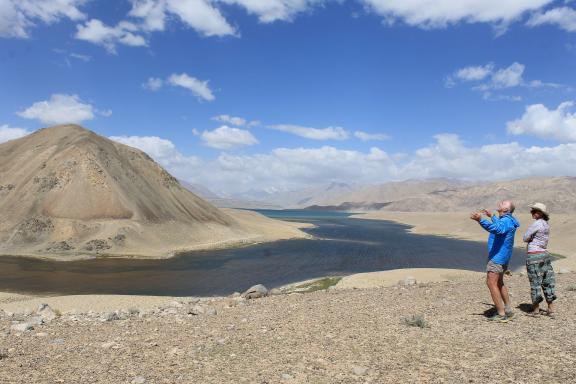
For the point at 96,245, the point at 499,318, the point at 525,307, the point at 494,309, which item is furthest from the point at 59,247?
the point at 499,318

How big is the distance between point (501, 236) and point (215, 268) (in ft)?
126

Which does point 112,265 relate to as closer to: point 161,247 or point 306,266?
point 161,247

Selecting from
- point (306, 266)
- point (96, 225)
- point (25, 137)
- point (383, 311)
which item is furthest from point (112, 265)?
point (25, 137)

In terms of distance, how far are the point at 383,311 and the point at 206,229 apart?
203ft

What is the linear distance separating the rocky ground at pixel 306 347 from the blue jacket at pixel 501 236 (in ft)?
4.88

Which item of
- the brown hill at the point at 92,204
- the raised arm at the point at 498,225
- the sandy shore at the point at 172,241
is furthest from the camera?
the brown hill at the point at 92,204

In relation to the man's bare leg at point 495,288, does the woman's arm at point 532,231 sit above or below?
above

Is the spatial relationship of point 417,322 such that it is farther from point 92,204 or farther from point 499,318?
point 92,204

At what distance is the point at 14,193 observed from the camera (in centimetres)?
6388

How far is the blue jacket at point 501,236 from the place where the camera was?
31.1ft

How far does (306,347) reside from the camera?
8406 millimetres

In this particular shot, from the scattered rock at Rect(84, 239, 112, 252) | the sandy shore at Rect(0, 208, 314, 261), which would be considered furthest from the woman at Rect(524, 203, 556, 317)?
the scattered rock at Rect(84, 239, 112, 252)

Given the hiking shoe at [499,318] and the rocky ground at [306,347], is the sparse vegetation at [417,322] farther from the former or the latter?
the hiking shoe at [499,318]

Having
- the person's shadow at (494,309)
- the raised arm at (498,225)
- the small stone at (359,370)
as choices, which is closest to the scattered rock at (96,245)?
the person's shadow at (494,309)
